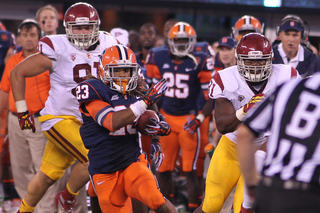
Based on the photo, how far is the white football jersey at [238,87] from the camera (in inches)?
136

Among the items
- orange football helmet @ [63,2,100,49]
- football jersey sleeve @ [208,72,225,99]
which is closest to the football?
football jersey sleeve @ [208,72,225,99]

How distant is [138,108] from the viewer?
124 inches

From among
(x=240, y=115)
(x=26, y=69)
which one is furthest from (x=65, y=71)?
(x=240, y=115)

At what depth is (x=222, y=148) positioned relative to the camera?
3.50 metres

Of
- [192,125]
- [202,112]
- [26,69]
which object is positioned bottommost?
[192,125]

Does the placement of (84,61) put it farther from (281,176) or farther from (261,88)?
(281,176)

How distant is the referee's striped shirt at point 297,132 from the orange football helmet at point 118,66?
143 cm

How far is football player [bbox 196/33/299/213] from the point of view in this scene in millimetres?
3357

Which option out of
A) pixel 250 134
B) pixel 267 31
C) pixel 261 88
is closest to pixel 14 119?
pixel 261 88

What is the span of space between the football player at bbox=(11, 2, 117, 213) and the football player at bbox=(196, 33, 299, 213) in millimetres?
1120

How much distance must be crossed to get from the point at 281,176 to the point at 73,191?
2367 mm

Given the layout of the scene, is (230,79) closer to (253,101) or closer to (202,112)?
(253,101)

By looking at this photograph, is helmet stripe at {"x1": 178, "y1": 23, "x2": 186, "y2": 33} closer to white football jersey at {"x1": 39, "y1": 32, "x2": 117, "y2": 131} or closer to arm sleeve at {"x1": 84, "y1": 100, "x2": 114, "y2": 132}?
white football jersey at {"x1": 39, "y1": 32, "x2": 117, "y2": 131}

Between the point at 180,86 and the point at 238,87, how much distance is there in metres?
1.83
